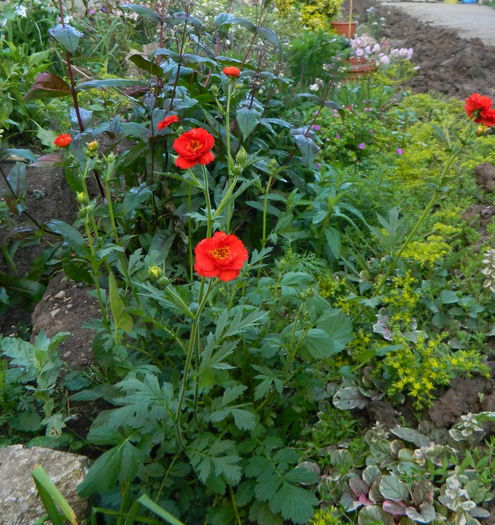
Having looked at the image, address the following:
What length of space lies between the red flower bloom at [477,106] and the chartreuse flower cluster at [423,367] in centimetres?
82

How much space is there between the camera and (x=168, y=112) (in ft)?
6.73

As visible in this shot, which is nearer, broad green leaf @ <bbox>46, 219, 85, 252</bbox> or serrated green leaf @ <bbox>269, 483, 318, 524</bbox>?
serrated green leaf @ <bbox>269, 483, 318, 524</bbox>

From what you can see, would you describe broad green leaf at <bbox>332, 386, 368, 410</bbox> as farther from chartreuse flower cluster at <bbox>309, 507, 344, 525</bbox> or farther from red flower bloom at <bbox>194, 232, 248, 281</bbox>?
red flower bloom at <bbox>194, 232, 248, 281</bbox>

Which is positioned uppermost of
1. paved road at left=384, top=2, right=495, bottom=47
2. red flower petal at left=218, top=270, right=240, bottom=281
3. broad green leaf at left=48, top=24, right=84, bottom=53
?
broad green leaf at left=48, top=24, right=84, bottom=53

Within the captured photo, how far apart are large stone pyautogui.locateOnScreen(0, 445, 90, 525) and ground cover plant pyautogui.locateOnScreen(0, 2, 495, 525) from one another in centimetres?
11

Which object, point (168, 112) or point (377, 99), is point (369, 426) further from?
point (377, 99)

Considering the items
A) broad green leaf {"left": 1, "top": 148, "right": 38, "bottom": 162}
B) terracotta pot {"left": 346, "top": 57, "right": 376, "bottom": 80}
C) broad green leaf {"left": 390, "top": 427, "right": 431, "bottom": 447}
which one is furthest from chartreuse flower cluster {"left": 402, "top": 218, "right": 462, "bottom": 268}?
terracotta pot {"left": 346, "top": 57, "right": 376, "bottom": 80}

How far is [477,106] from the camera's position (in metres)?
1.67

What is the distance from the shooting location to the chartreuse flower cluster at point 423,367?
5.75 feet

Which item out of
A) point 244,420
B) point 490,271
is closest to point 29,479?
point 244,420

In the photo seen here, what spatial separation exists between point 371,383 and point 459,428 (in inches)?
13.2

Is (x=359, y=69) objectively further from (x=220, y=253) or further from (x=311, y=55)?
(x=220, y=253)

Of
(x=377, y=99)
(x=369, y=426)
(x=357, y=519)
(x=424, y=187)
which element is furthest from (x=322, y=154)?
(x=357, y=519)

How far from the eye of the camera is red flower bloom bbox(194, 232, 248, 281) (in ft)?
3.53
